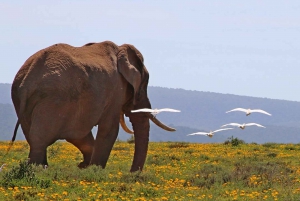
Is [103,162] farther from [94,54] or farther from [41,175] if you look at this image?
[41,175]

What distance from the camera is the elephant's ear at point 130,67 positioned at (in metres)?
20.0

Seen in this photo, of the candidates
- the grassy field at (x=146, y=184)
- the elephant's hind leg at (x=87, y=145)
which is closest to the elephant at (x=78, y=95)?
the elephant's hind leg at (x=87, y=145)

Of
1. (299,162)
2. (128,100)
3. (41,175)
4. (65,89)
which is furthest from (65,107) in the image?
(299,162)

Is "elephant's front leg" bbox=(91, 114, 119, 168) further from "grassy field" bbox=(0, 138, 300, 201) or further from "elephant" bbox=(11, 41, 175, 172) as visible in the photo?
"grassy field" bbox=(0, 138, 300, 201)

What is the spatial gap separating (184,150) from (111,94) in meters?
11.2

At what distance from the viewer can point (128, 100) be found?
20734 mm

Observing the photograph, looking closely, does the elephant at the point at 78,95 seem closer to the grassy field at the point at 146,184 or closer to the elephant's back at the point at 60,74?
the elephant's back at the point at 60,74

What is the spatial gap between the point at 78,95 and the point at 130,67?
317 centimetres

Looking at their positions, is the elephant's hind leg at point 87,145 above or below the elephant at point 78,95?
below

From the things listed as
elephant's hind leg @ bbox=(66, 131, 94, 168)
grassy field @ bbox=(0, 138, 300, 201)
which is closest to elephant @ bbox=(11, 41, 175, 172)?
elephant's hind leg @ bbox=(66, 131, 94, 168)

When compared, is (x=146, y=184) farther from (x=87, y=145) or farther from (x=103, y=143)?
(x=87, y=145)

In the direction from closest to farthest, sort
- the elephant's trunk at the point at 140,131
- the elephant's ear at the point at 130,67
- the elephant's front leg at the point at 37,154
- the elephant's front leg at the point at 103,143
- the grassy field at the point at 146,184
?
the grassy field at the point at 146,184 → the elephant's front leg at the point at 37,154 → the elephant's front leg at the point at 103,143 → the elephant's ear at the point at 130,67 → the elephant's trunk at the point at 140,131

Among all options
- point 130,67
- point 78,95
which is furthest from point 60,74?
point 130,67

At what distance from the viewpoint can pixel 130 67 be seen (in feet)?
66.3
